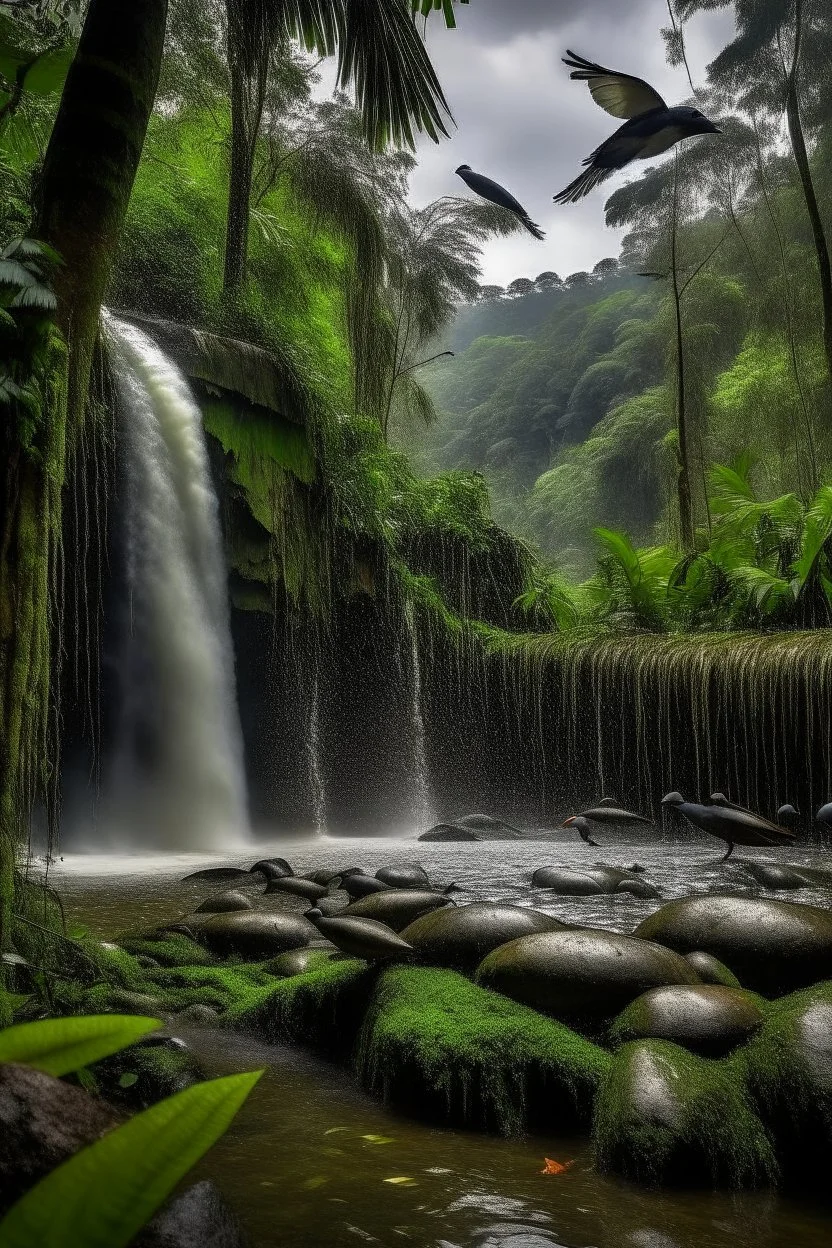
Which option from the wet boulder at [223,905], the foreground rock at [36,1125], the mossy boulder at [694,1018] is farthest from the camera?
the wet boulder at [223,905]

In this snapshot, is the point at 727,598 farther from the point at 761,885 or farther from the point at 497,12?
the point at 497,12

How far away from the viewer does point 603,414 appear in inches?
1655

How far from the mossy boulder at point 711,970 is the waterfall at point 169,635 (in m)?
6.28

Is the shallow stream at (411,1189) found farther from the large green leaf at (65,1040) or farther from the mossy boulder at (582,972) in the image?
the large green leaf at (65,1040)

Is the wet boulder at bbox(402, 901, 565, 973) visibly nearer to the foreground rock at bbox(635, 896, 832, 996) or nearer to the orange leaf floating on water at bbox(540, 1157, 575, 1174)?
the foreground rock at bbox(635, 896, 832, 996)

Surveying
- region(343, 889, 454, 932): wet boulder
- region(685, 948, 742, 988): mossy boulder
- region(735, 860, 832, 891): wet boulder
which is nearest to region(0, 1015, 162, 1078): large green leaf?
region(685, 948, 742, 988): mossy boulder

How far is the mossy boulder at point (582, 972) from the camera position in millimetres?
2391

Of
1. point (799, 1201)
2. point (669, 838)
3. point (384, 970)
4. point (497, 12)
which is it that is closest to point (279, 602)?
point (669, 838)

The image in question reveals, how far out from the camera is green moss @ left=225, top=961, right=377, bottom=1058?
261 cm

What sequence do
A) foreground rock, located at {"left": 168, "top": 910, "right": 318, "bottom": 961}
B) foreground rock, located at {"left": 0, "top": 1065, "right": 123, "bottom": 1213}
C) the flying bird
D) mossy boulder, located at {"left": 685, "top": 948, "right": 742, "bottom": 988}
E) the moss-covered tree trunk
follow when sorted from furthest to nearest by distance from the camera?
the flying bird → foreground rock, located at {"left": 168, "top": 910, "right": 318, "bottom": 961} → mossy boulder, located at {"left": 685, "top": 948, "right": 742, "bottom": 988} → the moss-covered tree trunk → foreground rock, located at {"left": 0, "top": 1065, "right": 123, "bottom": 1213}

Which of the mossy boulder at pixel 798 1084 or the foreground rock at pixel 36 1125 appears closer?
the foreground rock at pixel 36 1125

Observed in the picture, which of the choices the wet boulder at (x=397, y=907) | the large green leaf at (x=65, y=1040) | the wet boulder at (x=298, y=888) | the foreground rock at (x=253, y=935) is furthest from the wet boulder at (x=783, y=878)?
the large green leaf at (x=65, y=1040)

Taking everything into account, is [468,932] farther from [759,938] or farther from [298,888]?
[298,888]

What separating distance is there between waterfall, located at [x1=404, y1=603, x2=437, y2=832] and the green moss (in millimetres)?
8042
